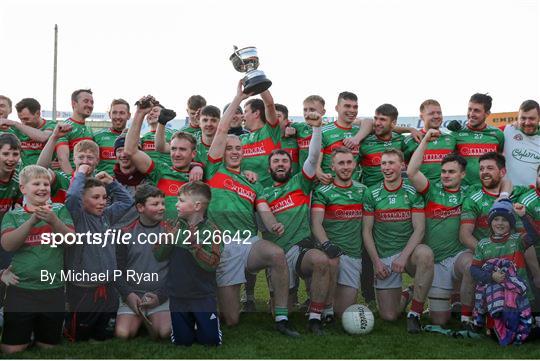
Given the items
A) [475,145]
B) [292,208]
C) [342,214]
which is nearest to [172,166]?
[292,208]

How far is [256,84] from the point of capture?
4.75 metres

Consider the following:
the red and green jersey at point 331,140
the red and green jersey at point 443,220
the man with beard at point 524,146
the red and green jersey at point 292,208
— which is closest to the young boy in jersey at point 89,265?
the red and green jersey at point 292,208

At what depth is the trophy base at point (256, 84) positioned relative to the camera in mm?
4758

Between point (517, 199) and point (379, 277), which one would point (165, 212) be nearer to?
point (379, 277)

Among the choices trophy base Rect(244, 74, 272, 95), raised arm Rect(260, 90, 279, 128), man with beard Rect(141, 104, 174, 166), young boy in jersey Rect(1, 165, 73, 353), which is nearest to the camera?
young boy in jersey Rect(1, 165, 73, 353)

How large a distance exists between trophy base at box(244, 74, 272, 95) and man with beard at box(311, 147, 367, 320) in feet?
3.22

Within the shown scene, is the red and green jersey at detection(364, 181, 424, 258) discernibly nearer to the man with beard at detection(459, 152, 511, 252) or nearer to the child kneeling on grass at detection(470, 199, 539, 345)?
the man with beard at detection(459, 152, 511, 252)

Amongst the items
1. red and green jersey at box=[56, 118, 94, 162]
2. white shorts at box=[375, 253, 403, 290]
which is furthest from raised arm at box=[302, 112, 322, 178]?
red and green jersey at box=[56, 118, 94, 162]

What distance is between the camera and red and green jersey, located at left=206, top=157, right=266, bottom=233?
5027 mm

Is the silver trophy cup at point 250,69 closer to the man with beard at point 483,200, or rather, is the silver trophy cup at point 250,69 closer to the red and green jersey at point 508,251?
the man with beard at point 483,200

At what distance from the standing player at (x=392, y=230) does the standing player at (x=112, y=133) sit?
2.58 metres

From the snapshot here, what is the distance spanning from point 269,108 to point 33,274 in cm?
257

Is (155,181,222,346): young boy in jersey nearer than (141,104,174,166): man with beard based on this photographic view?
Yes

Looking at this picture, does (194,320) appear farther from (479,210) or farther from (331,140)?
(479,210)
